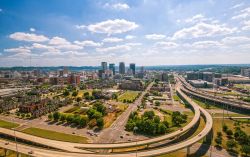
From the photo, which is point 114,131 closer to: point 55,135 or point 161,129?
point 161,129

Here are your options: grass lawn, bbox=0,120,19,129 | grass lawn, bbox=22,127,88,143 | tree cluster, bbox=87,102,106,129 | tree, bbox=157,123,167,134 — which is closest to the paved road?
tree cluster, bbox=87,102,106,129

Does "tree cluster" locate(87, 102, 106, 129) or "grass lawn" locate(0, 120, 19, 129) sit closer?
"tree cluster" locate(87, 102, 106, 129)

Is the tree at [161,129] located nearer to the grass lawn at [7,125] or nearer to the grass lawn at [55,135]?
the grass lawn at [55,135]

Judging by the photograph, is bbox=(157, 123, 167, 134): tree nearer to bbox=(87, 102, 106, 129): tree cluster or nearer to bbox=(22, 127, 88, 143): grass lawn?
bbox=(87, 102, 106, 129): tree cluster

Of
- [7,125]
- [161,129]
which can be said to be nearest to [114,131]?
[161,129]

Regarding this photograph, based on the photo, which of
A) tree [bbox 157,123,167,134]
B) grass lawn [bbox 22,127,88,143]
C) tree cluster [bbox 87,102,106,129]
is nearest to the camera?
grass lawn [bbox 22,127,88,143]

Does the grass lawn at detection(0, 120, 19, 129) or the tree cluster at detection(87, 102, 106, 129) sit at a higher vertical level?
the tree cluster at detection(87, 102, 106, 129)

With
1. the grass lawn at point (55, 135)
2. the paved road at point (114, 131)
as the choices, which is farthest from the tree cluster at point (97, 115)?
the grass lawn at point (55, 135)

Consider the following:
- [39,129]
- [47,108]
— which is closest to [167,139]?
[39,129]

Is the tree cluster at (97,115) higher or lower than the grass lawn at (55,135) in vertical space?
higher
